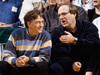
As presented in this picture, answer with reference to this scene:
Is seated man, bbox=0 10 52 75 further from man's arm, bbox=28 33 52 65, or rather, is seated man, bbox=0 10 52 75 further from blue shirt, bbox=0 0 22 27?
blue shirt, bbox=0 0 22 27

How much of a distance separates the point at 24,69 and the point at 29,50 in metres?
0.12

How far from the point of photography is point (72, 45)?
1.09m

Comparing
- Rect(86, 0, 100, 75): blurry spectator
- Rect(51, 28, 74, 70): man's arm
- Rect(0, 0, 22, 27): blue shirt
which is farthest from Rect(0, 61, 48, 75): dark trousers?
Rect(0, 0, 22, 27): blue shirt

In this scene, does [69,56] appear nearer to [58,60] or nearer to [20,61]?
[58,60]

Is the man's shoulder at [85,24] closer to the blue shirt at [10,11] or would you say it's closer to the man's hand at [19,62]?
the man's hand at [19,62]

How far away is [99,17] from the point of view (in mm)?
1188

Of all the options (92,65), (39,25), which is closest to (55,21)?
(39,25)

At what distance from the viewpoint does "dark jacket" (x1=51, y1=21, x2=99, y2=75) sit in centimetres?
104

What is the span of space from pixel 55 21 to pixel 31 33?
263 millimetres

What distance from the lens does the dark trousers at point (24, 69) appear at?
0.98 meters

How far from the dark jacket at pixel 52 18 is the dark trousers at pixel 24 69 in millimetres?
355

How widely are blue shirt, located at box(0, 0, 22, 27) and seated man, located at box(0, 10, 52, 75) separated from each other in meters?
0.65

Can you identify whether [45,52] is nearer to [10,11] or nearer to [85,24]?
[85,24]

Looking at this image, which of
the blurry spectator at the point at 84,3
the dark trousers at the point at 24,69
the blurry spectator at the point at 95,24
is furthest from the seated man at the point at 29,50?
the blurry spectator at the point at 84,3
